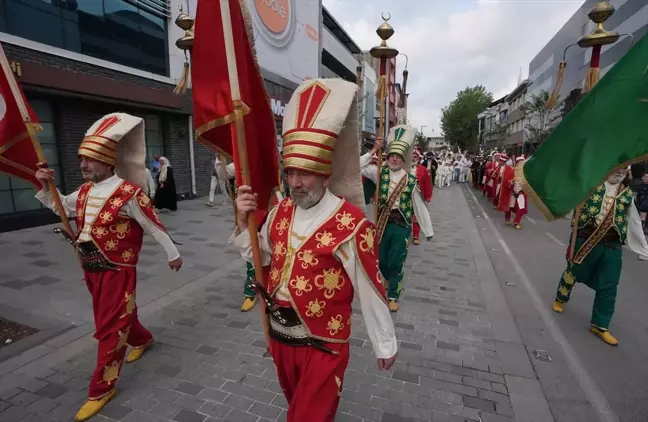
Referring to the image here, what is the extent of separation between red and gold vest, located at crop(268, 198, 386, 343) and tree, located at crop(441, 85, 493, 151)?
62.4m

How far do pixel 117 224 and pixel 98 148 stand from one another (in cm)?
61

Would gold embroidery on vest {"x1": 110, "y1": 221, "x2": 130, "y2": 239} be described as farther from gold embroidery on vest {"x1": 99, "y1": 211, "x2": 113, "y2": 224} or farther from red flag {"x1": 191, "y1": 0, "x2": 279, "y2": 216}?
red flag {"x1": 191, "y1": 0, "x2": 279, "y2": 216}

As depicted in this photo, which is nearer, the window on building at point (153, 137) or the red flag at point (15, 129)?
the red flag at point (15, 129)

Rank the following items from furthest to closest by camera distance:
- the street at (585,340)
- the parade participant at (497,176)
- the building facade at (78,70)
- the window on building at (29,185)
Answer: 1. the parade participant at (497,176)
2. the window on building at (29,185)
3. the building facade at (78,70)
4. the street at (585,340)

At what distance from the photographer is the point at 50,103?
9000mm

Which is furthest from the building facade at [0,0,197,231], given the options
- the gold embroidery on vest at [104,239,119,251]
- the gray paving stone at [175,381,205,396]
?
the gray paving stone at [175,381,205,396]

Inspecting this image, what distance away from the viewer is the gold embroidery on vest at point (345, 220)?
1.91m

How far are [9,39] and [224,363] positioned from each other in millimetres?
8500

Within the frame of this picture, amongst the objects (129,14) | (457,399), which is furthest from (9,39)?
(457,399)

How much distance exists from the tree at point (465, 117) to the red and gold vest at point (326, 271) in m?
62.4

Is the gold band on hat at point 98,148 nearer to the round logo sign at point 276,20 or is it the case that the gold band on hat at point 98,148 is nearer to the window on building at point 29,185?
the window on building at point 29,185

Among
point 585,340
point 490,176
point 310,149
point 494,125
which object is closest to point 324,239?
point 310,149

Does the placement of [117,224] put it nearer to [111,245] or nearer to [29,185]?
[111,245]

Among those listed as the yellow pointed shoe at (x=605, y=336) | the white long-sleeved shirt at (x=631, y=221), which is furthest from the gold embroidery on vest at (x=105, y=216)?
the yellow pointed shoe at (x=605, y=336)
